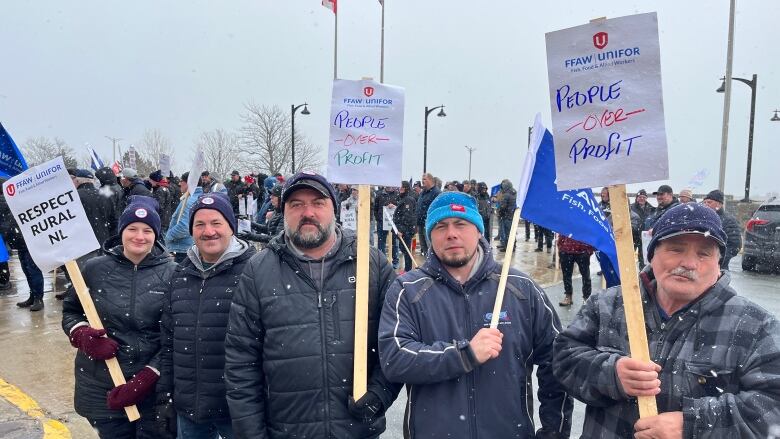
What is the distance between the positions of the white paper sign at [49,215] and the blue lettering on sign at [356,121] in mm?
1670

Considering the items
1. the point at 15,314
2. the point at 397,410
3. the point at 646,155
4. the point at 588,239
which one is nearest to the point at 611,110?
the point at 646,155

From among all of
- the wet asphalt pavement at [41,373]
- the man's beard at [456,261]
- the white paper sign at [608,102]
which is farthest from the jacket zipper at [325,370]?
the wet asphalt pavement at [41,373]

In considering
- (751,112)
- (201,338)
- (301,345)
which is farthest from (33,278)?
(751,112)

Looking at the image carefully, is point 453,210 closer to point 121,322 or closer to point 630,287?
point 630,287

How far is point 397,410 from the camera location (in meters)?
4.83

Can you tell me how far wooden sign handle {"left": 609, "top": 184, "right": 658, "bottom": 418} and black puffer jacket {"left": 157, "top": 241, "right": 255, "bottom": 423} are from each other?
185 cm

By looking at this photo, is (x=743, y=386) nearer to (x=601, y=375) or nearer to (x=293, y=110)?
(x=601, y=375)

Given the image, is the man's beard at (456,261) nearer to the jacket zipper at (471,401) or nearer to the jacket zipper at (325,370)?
the jacket zipper at (471,401)

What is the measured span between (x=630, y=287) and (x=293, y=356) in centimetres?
146

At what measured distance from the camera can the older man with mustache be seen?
71.7 inches

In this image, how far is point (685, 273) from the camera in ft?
6.59

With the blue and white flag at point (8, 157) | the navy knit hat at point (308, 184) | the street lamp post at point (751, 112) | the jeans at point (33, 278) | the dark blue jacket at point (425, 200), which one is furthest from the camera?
the street lamp post at point (751, 112)

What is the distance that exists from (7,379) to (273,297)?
14.3ft

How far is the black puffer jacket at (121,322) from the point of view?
10.0 ft
